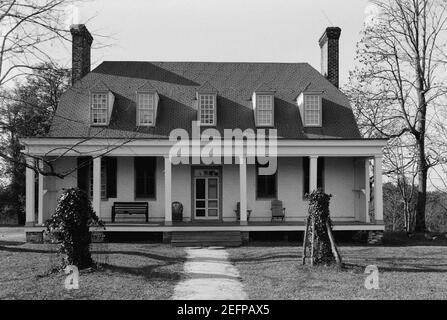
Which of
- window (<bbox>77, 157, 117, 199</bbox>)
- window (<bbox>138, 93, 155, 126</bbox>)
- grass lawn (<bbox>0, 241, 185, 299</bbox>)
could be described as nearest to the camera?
grass lawn (<bbox>0, 241, 185, 299</bbox>)

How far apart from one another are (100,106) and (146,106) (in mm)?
2037

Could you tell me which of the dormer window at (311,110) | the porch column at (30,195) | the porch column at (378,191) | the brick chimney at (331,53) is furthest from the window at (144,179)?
the brick chimney at (331,53)

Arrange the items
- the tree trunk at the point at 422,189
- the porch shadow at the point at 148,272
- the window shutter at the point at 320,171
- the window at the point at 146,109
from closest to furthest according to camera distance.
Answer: the porch shadow at the point at 148,272 → the window at the point at 146,109 → the window shutter at the point at 320,171 → the tree trunk at the point at 422,189

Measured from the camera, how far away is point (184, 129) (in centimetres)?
2336

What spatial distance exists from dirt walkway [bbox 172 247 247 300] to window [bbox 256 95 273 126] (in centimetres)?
796

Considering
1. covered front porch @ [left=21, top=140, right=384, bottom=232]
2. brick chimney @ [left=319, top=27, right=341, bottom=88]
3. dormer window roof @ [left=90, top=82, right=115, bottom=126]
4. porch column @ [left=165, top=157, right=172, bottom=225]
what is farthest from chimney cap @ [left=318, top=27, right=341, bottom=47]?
dormer window roof @ [left=90, top=82, right=115, bottom=126]

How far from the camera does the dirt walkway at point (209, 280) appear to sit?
34.8 feet

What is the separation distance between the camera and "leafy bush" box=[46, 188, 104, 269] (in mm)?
13102

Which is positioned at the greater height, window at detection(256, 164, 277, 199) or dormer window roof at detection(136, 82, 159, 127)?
dormer window roof at detection(136, 82, 159, 127)

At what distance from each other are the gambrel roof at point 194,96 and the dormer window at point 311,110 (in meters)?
0.30

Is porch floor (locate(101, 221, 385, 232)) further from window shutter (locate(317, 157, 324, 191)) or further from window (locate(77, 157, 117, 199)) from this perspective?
window shutter (locate(317, 157, 324, 191))

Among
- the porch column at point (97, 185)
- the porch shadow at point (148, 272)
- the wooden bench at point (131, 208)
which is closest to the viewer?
the porch shadow at point (148, 272)

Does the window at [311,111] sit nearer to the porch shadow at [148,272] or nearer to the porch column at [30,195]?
the porch column at [30,195]
